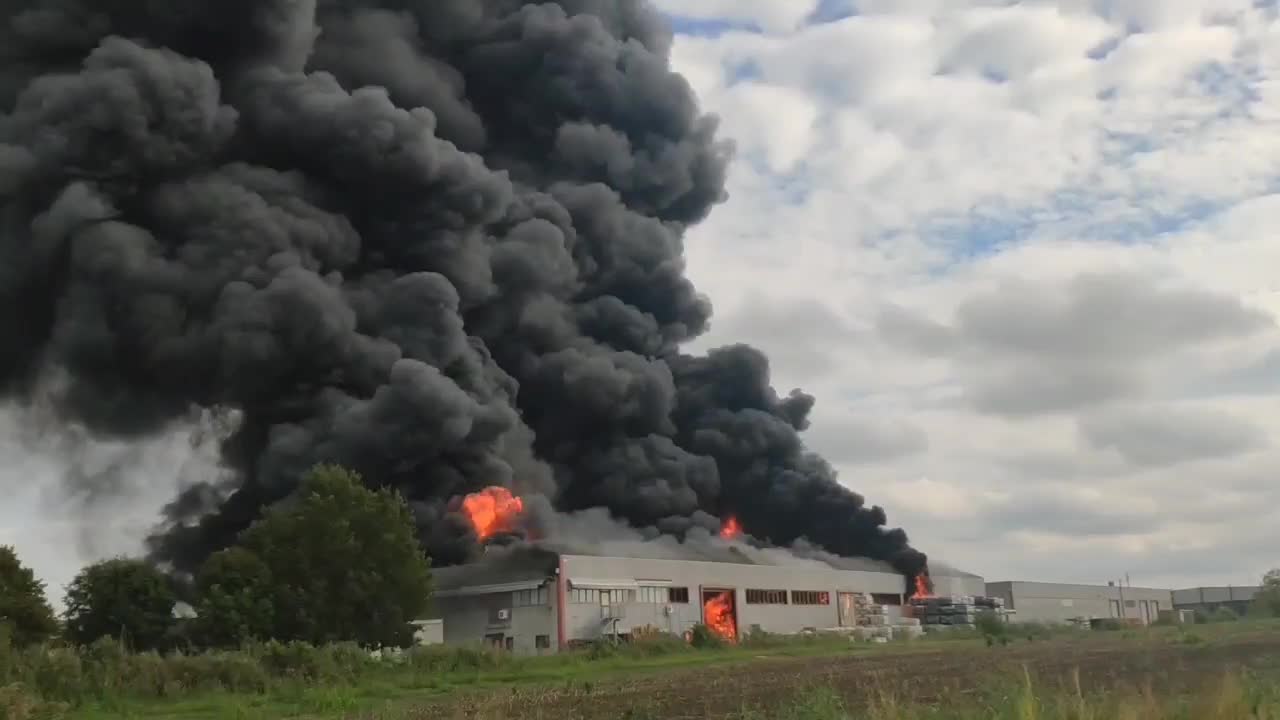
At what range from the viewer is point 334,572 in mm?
46844

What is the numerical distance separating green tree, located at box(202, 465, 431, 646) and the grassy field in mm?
6031

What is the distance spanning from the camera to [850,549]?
95.4 metres

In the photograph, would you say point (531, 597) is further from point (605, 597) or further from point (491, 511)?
point (491, 511)

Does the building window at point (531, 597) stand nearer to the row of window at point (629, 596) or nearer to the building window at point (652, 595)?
the row of window at point (629, 596)

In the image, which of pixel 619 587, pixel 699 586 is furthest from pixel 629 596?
pixel 699 586

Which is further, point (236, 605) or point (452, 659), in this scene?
point (236, 605)

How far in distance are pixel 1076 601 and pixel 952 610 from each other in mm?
33980

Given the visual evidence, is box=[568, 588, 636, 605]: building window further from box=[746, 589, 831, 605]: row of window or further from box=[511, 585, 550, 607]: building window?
box=[746, 589, 831, 605]: row of window

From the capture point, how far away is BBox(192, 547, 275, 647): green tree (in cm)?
4503

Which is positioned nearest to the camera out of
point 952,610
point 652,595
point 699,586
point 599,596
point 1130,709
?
point 1130,709

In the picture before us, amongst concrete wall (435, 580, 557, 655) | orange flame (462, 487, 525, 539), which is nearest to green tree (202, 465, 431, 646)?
concrete wall (435, 580, 557, 655)

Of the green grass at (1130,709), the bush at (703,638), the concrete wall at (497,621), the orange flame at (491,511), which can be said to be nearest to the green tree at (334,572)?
the concrete wall at (497,621)

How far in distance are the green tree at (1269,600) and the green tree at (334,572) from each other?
184 feet

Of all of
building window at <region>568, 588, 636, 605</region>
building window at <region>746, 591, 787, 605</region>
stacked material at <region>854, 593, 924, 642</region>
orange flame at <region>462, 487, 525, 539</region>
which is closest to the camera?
building window at <region>568, 588, 636, 605</region>
